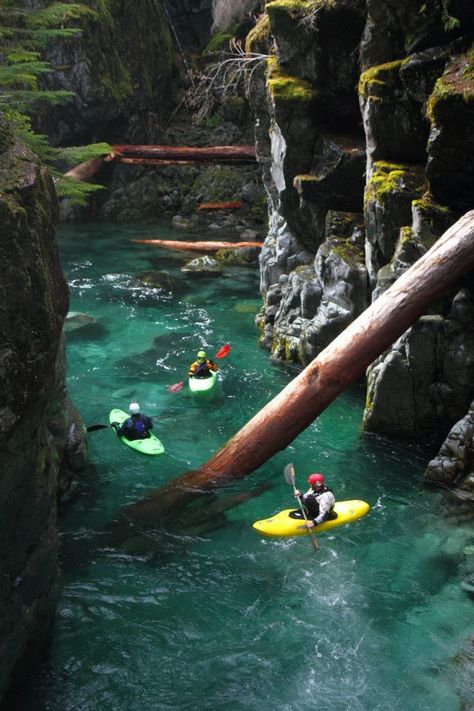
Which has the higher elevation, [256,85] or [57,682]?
[256,85]

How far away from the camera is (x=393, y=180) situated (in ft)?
33.4

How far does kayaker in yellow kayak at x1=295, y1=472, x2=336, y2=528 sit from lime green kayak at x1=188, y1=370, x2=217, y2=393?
459 centimetres

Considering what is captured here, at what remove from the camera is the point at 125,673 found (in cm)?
635

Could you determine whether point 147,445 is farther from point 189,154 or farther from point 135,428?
point 189,154

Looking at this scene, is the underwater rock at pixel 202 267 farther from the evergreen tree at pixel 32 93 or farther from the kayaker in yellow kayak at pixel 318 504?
the kayaker in yellow kayak at pixel 318 504

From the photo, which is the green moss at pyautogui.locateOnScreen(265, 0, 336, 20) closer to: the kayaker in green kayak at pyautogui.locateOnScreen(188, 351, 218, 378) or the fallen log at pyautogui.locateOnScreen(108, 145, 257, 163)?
the kayaker in green kayak at pyautogui.locateOnScreen(188, 351, 218, 378)

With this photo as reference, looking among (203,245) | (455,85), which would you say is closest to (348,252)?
(455,85)

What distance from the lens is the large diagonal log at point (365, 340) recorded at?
8656 millimetres

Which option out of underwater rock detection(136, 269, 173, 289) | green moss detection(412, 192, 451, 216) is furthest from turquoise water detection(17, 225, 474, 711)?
underwater rock detection(136, 269, 173, 289)

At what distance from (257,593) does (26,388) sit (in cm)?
408

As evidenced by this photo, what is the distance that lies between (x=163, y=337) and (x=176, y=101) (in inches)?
725

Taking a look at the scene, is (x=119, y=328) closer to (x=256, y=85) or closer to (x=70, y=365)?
(x=70, y=365)

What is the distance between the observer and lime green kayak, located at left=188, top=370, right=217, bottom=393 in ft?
40.7

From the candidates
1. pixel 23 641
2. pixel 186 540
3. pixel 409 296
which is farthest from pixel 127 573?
pixel 409 296
